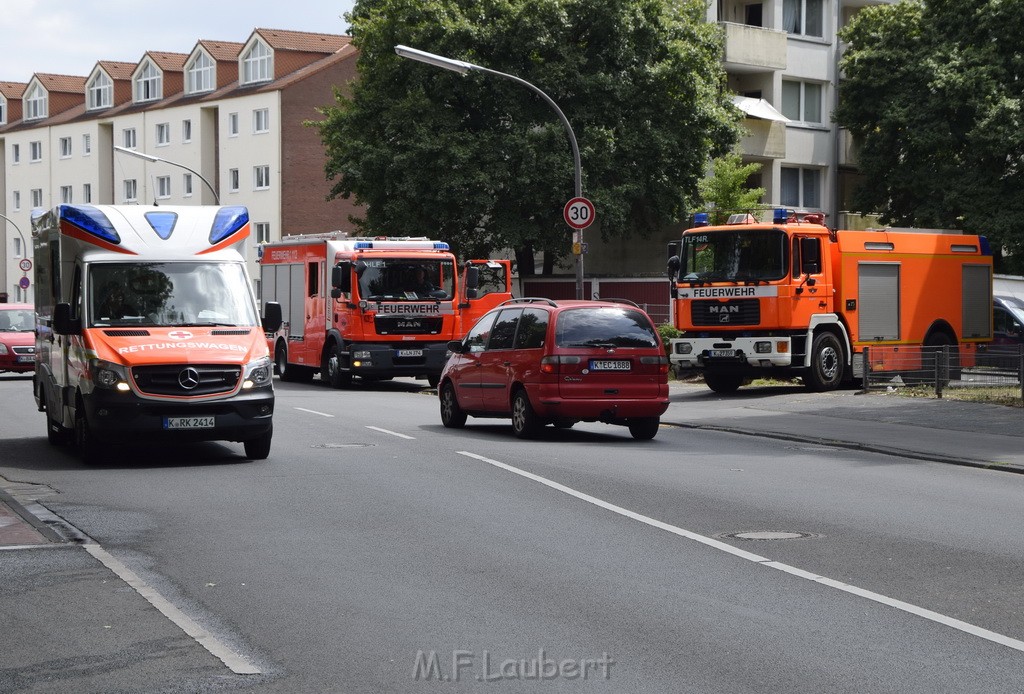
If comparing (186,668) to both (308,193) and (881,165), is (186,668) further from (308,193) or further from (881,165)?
(308,193)

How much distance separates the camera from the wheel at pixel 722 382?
28.8 meters

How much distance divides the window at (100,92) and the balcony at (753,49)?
43011 mm

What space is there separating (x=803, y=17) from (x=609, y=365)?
38741 millimetres

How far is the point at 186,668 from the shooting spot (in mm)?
6500

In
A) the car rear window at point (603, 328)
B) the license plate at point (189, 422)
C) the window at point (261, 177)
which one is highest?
the window at point (261, 177)

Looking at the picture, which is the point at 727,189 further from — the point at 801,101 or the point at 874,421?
the point at 874,421

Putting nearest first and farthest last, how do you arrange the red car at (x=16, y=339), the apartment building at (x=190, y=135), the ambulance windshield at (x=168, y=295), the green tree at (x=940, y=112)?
the ambulance windshield at (x=168, y=295) < the red car at (x=16, y=339) < the green tree at (x=940, y=112) < the apartment building at (x=190, y=135)

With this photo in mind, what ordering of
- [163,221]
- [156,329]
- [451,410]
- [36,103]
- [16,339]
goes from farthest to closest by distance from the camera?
1. [36,103]
2. [16,339]
3. [451,410]
4. [163,221]
5. [156,329]

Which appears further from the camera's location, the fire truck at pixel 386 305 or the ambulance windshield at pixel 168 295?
the fire truck at pixel 386 305

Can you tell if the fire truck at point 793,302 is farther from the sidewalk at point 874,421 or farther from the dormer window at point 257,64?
the dormer window at point 257,64

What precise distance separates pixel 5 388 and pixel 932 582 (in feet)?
86.4

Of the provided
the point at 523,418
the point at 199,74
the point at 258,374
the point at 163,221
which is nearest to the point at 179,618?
the point at 258,374

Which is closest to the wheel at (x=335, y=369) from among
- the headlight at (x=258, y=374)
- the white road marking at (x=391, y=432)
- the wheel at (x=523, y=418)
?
the white road marking at (x=391, y=432)

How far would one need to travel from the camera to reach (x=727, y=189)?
47.2 metres
